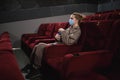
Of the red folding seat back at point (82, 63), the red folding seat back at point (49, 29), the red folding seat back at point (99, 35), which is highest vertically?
the red folding seat back at point (99, 35)

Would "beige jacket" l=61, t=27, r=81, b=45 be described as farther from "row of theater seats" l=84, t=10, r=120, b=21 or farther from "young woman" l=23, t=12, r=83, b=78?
"row of theater seats" l=84, t=10, r=120, b=21

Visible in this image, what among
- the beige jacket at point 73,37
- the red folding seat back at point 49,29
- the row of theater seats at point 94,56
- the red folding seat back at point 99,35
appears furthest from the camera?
the red folding seat back at point 49,29

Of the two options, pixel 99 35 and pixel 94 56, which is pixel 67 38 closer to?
Answer: pixel 99 35

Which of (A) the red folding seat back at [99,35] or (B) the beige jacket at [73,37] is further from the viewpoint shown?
(B) the beige jacket at [73,37]

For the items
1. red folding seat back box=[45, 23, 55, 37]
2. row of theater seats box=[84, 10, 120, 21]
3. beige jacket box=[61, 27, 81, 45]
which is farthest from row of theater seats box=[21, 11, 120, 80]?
red folding seat back box=[45, 23, 55, 37]

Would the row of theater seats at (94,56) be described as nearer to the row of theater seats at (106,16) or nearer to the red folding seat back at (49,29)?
the row of theater seats at (106,16)

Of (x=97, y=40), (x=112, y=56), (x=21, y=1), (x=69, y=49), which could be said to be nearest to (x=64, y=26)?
(x=69, y=49)

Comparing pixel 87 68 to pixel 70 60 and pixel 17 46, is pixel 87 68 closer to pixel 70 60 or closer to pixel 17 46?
pixel 70 60

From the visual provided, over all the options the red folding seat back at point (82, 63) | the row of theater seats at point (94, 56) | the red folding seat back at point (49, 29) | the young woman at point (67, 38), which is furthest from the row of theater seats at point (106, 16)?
the red folding seat back at point (49, 29)

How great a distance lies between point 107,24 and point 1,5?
14.5 feet

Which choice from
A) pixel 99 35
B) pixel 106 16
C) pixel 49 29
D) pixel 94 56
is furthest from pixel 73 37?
pixel 49 29

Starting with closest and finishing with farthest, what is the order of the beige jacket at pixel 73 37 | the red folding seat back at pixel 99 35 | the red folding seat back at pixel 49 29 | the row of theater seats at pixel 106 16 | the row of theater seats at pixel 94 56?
the row of theater seats at pixel 94 56
the red folding seat back at pixel 99 35
the beige jacket at pixel 73 37
the row of theater seats at pixel 106 16
the red folding seat back at pixel 49 29

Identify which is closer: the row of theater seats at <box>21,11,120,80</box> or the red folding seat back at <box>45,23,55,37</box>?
the row of theater seats at <box>21,11,120,80</box>

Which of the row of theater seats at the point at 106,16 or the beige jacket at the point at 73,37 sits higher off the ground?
the row of theater seats at the point at 106,16
